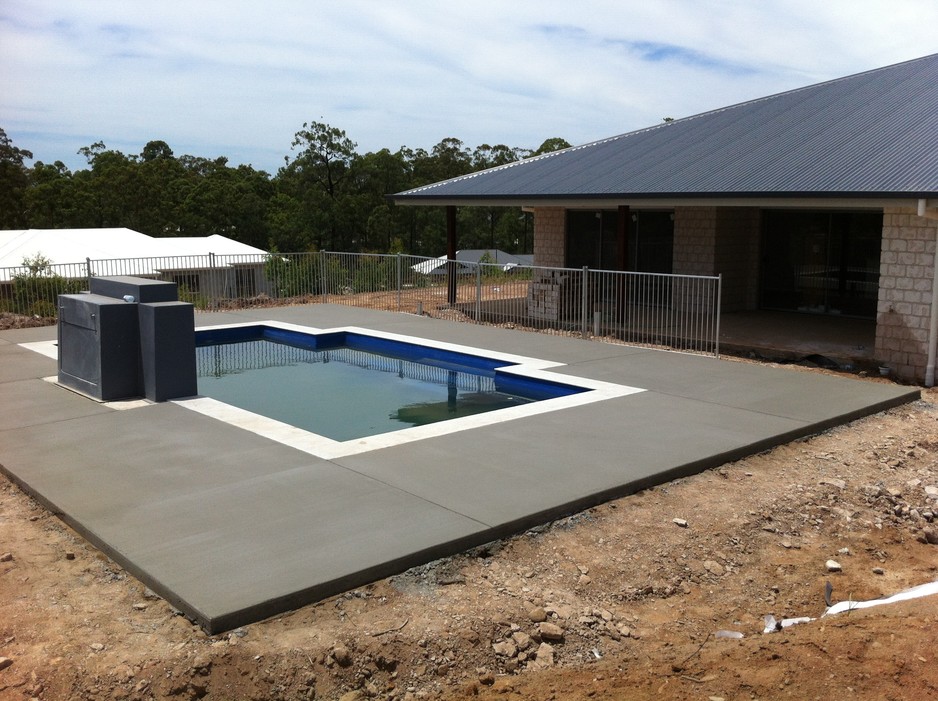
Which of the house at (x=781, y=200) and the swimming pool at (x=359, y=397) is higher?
the house at (x=781, y=200)

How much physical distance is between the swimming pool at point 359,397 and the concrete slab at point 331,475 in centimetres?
35

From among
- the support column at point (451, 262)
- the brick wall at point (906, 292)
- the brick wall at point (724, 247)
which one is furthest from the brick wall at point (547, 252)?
the brick wall at point (906, 292)

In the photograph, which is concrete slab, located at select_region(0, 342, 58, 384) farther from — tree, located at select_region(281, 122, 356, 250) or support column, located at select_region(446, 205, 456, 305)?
tree, located at select_region(281, 122, 356, 250)

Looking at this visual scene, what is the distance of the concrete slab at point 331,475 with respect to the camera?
19.6 feet

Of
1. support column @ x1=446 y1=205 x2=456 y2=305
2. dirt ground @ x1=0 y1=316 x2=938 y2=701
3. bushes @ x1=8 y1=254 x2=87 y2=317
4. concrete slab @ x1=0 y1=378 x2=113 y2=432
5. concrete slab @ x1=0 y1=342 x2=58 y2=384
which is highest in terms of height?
support column @ x1=446 y1=205 x2=456 y2=305

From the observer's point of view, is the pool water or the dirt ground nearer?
the dirt ground

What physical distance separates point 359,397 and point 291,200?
48900mm

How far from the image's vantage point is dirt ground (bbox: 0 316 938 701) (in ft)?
15.7

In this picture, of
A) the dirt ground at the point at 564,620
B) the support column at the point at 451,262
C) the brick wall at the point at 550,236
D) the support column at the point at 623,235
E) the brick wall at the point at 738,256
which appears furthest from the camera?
the brick wall at the point at 550,236

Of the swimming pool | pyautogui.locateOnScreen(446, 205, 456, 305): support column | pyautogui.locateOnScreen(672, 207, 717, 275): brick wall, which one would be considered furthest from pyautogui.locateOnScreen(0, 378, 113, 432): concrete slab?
pyautogui.locateOnScreen(672, 207, 717, 275): brick wall

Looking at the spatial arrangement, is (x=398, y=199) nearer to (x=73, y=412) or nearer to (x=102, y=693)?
(x=73, y=412)

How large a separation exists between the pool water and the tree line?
37830 mm

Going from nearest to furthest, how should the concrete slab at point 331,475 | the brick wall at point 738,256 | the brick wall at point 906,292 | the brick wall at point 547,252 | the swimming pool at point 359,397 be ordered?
the concrete slab at point 331,475 → the swimming pool at point 359,397 → the brick wall at point 906,292 → the brick wall at point 547,252 → the brick wall at point 738,256

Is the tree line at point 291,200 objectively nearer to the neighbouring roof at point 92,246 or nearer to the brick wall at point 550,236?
the neighbouring roof at point 92,246
